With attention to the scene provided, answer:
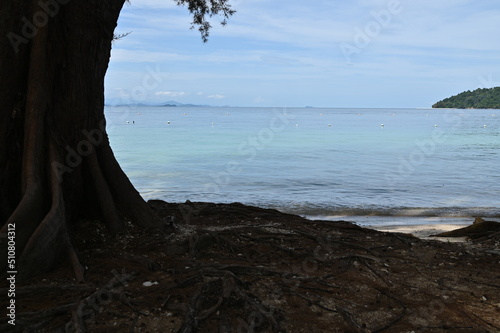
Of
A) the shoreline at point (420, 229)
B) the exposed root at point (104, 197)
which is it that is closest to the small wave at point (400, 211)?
the shoreline at point (420, 229)

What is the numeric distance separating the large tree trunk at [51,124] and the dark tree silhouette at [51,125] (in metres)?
0.01

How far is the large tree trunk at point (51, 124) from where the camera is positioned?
16.9 ft

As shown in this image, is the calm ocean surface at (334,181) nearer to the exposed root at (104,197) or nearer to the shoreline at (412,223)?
the shoreline at (412,223)

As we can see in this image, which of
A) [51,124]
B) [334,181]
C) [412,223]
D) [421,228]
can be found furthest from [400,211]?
[51,124]

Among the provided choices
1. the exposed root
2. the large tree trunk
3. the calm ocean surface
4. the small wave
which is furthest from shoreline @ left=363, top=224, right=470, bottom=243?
the large tree trunk

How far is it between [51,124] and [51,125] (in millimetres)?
19

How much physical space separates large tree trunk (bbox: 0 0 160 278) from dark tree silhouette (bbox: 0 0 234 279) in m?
0.01

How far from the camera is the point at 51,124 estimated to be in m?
5.84

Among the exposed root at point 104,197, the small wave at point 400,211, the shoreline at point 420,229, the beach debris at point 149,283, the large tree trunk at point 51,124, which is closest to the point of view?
the beach debris at point 149,283

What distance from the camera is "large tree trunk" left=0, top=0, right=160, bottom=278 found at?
202 inches

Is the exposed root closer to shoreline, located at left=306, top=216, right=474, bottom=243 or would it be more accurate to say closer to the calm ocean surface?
shoreline, located at left=306, top=216, right=474, bottom=243

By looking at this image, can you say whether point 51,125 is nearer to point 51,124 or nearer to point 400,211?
point 51,124

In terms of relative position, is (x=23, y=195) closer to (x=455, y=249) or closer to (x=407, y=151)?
(x=455, y=249)

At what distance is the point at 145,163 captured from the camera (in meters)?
26.9
